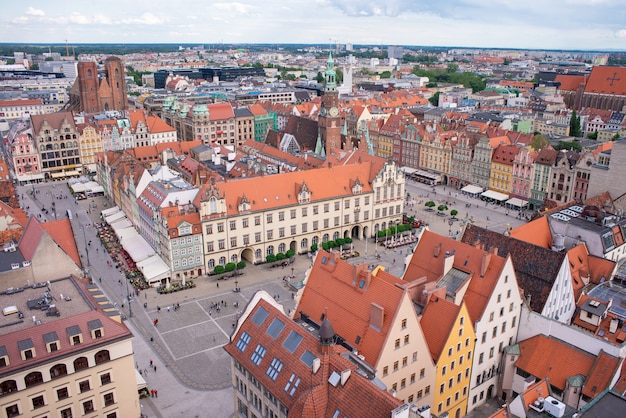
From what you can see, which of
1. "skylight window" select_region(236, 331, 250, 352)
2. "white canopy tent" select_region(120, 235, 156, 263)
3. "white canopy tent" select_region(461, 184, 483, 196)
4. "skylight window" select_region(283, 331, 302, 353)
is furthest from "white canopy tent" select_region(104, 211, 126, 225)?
"white canopy tent" select_region(461, 184, 483, 196)

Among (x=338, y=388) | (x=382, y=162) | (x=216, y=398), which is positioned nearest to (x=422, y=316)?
(x=338, y=388)

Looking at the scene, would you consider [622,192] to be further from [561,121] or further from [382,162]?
[561,121]

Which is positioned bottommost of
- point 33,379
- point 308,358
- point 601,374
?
point 601,374

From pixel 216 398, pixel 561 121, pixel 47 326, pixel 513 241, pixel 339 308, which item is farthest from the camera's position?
pixel 561 121

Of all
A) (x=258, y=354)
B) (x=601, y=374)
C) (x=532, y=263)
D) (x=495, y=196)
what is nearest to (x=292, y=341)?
(x=258, y=354)

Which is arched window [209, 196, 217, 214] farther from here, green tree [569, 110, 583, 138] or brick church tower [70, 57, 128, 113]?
green tree [569, 110, 583, 138]

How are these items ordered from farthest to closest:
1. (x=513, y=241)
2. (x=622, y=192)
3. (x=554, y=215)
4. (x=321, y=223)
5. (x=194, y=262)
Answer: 1. (x=321, y=223)
2. (x=622, y=192)
3. (x=194, y=262)
4. (x=554, y=215)
5. (x=513, y=241)

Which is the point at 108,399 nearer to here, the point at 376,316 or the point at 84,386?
the point at 84,386
